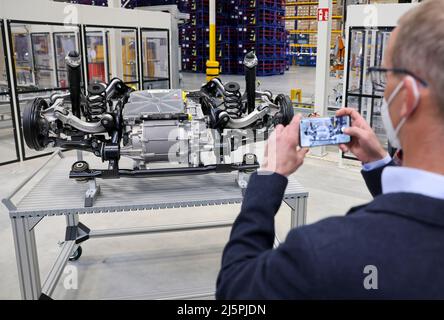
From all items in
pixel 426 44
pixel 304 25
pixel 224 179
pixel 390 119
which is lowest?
pixel 224 179

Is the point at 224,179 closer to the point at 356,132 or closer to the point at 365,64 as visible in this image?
the point at 356,132

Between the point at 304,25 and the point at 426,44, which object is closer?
the point at 426,44

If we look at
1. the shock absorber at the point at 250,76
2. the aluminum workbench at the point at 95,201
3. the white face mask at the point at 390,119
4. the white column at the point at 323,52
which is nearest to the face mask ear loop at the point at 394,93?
the white face mask at the point at 390,119

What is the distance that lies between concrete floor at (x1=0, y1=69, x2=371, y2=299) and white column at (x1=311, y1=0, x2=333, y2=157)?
1.66m

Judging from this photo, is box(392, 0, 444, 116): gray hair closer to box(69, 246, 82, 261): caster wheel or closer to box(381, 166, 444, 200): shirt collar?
box(381, 166, 444, 200): shirt collar

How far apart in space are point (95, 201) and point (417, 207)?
245cm

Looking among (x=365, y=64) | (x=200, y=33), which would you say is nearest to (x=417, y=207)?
(x=365, y=64)

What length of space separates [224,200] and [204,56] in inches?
665

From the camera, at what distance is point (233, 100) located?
3.80 m

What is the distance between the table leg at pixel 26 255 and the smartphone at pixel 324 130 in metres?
2.02

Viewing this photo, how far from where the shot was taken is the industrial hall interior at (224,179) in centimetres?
83

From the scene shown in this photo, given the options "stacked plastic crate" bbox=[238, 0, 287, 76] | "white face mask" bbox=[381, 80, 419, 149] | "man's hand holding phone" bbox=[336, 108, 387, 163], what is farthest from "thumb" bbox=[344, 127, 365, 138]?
"stacked plastic crate" bbox=[238, 0, 287, 76]

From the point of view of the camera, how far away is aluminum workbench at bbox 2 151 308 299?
8.86 feet
